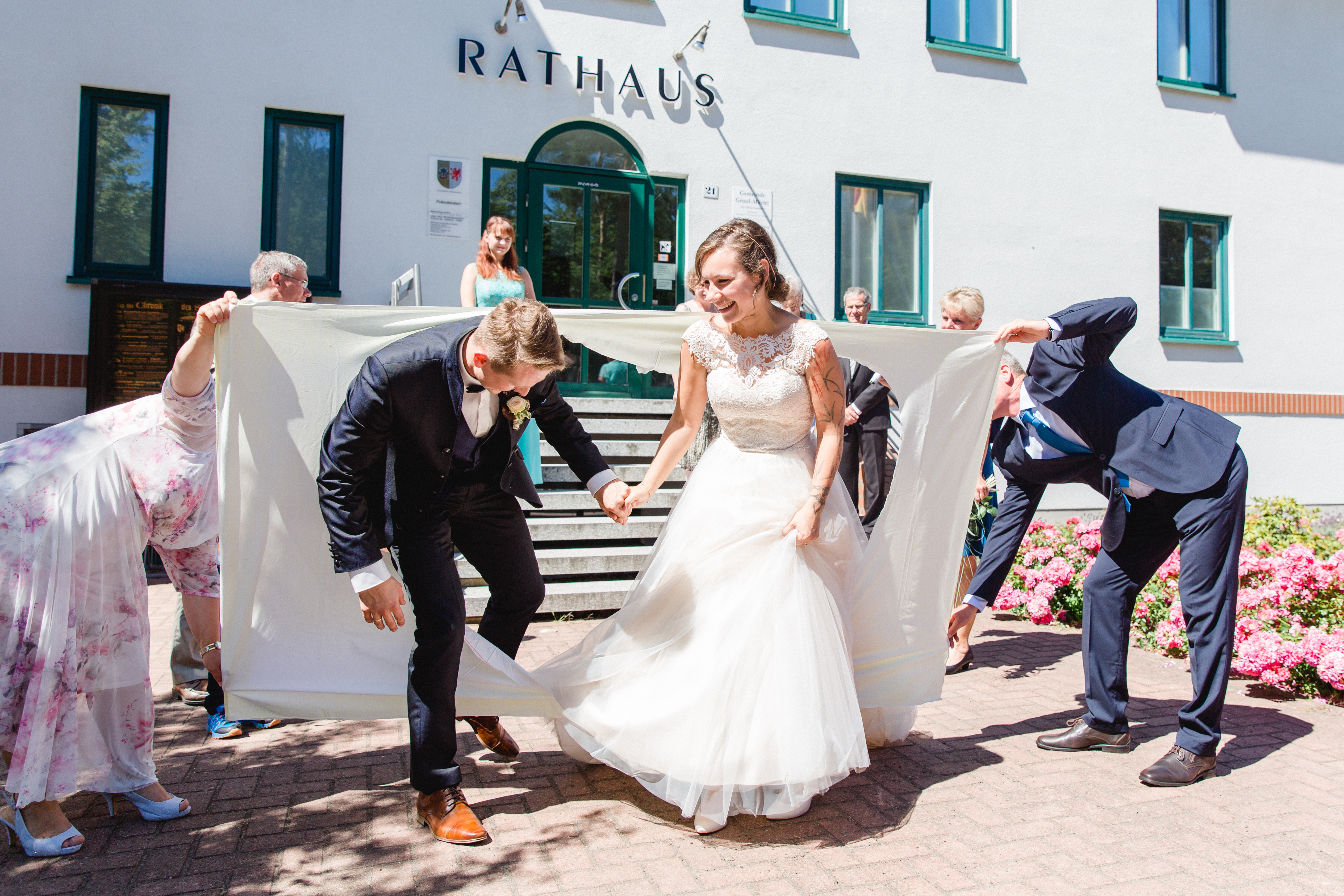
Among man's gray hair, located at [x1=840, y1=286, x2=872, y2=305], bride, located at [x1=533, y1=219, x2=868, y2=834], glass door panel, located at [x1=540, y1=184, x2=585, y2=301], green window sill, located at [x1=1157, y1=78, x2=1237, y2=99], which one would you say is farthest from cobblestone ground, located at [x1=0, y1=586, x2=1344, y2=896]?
green window sill, located at [x1=1157, y1=78, x2=1237, y2=99]

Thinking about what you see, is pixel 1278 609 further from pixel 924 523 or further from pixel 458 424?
pixel 458 424

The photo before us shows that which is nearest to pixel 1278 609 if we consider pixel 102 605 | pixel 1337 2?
pixel 102 605

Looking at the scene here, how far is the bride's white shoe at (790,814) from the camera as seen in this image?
10.3ft

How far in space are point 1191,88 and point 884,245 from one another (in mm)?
4679

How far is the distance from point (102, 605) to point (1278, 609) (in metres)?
5.96

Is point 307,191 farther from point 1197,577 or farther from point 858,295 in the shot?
point 1197,577

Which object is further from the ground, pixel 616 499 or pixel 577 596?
pixel 616 499

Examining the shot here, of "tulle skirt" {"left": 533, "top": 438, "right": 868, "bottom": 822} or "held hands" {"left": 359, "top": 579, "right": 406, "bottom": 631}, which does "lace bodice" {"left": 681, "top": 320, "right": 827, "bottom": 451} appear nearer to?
"tulle skirt" {"left": 533, "top": 438, "right": 868, "bottom": 822}

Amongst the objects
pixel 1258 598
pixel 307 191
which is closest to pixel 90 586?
pixel 1258 598

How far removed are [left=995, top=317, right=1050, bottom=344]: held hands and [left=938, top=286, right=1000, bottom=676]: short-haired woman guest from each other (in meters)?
0.55

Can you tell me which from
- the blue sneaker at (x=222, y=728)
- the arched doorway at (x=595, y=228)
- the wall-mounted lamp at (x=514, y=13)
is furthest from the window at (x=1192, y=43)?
the blue sneaker at (x=222, y=728)

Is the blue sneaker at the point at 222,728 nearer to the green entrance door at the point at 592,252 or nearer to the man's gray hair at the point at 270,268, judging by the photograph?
the man's gray hair at the point at 270,268

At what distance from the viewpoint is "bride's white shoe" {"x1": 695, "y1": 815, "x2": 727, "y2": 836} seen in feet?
10.2

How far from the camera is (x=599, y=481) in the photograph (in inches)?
148
